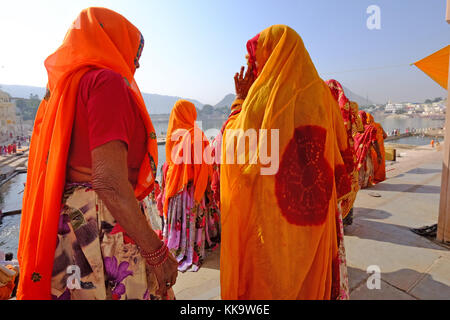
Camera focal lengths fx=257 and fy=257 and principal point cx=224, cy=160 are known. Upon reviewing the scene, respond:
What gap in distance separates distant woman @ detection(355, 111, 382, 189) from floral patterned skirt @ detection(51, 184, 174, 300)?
6188 millimetres

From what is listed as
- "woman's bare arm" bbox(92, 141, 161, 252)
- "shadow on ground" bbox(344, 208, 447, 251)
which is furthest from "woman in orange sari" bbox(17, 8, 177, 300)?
"shadow on ground" bbox(344, 208, 447, 251)

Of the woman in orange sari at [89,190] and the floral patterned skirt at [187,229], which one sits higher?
the woman in orange sari at [89,190]

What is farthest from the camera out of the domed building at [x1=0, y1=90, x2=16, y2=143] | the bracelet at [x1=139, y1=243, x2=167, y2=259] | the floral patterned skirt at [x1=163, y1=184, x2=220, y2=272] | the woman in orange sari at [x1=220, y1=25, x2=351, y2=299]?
the domed building at [x1=0, y1=90, x2=16, y2=143]

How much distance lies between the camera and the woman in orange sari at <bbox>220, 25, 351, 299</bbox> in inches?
64.3

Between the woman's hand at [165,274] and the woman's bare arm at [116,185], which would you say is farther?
the woman's hand at [165,274]

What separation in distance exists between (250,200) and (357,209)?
380 cm

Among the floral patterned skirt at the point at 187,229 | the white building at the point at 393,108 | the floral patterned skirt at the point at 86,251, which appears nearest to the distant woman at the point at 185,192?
the floral patterned skirt at the point at 187,229

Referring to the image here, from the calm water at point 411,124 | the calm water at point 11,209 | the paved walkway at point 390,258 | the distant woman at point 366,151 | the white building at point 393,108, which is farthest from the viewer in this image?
the white building at point 393,108

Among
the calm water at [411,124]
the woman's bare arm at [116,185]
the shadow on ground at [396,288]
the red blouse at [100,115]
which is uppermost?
the calm water at [411,124]

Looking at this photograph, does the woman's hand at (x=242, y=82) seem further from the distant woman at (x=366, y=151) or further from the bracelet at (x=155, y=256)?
the distant woman at (x=366, y=151)

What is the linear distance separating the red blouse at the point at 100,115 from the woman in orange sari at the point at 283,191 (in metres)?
0.80

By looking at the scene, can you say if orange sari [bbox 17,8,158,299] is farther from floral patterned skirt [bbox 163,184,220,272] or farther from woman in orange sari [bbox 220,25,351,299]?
floral patterned skirt [bbox 163,184,220,272]

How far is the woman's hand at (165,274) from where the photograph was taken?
118cm

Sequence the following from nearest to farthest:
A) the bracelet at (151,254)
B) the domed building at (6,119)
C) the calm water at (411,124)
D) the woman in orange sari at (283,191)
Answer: the bracelet at (151,254), the woman in orange sari at (283,191), the domed building at (6,119), the calm water at (411,124)
